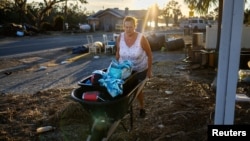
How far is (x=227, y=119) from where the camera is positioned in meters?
2.77

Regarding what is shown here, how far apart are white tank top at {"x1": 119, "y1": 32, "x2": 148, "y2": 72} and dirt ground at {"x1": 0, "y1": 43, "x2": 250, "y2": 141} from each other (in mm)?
1050

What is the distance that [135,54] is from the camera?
497cm

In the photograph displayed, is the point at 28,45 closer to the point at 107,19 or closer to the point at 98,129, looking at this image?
the point at 98,129

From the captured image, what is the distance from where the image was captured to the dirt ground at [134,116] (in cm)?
480

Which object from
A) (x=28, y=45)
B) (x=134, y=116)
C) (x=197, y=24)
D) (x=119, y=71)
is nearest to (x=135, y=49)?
(x=119, y=71)

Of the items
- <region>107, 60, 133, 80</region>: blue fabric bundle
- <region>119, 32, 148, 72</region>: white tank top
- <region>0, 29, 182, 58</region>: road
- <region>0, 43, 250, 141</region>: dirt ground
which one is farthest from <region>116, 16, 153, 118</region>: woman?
<region>0, 29, 182, 58</region>: road

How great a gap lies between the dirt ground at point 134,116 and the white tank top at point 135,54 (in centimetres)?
105

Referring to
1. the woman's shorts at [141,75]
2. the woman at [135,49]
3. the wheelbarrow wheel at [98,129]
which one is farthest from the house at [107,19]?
the wheelbarrow wheel at [98,129]

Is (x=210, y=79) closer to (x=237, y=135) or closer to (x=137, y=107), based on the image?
(x=137, y=107)

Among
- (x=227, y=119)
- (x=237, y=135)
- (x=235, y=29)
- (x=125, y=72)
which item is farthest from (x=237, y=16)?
(x=125, y=72)

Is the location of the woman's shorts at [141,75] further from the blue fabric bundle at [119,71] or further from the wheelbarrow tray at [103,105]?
the wheelbarrow tray at [103,105]

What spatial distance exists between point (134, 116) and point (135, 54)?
1.40 metres

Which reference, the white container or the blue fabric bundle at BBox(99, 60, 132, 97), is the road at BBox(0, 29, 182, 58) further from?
the blue fabric bundle at BBox(99, 60, 132, 97)

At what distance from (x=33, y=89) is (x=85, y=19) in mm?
53680
